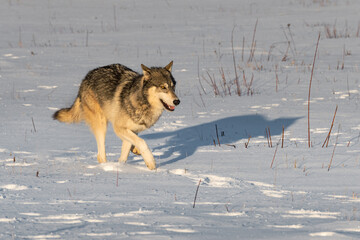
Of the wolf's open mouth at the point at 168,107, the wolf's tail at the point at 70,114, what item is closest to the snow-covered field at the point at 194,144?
the wolf's tail at the point at 70,114

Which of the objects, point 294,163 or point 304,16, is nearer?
point 294,163

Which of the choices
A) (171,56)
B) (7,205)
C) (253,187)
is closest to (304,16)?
(171,56)

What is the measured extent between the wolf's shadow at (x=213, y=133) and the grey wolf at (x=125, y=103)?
1.81ft

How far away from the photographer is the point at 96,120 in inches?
270

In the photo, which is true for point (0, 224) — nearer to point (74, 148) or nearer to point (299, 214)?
point (299, 214)

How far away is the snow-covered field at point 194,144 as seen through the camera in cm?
390

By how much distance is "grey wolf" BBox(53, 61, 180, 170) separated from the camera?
6168mm

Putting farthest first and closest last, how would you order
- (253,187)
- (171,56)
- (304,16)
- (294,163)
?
(304,16)
(171,56)
(294,163)
(253,187)

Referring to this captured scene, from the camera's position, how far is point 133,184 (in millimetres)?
5199

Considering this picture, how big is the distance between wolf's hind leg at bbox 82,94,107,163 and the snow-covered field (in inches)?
7.8

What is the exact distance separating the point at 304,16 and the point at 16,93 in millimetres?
12231

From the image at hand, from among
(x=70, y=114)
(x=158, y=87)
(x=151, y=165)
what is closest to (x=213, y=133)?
(x=70, y=114)

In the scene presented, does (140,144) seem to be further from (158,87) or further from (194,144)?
(194,144)

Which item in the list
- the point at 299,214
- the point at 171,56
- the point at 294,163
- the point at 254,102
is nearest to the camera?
the point at 299,214
